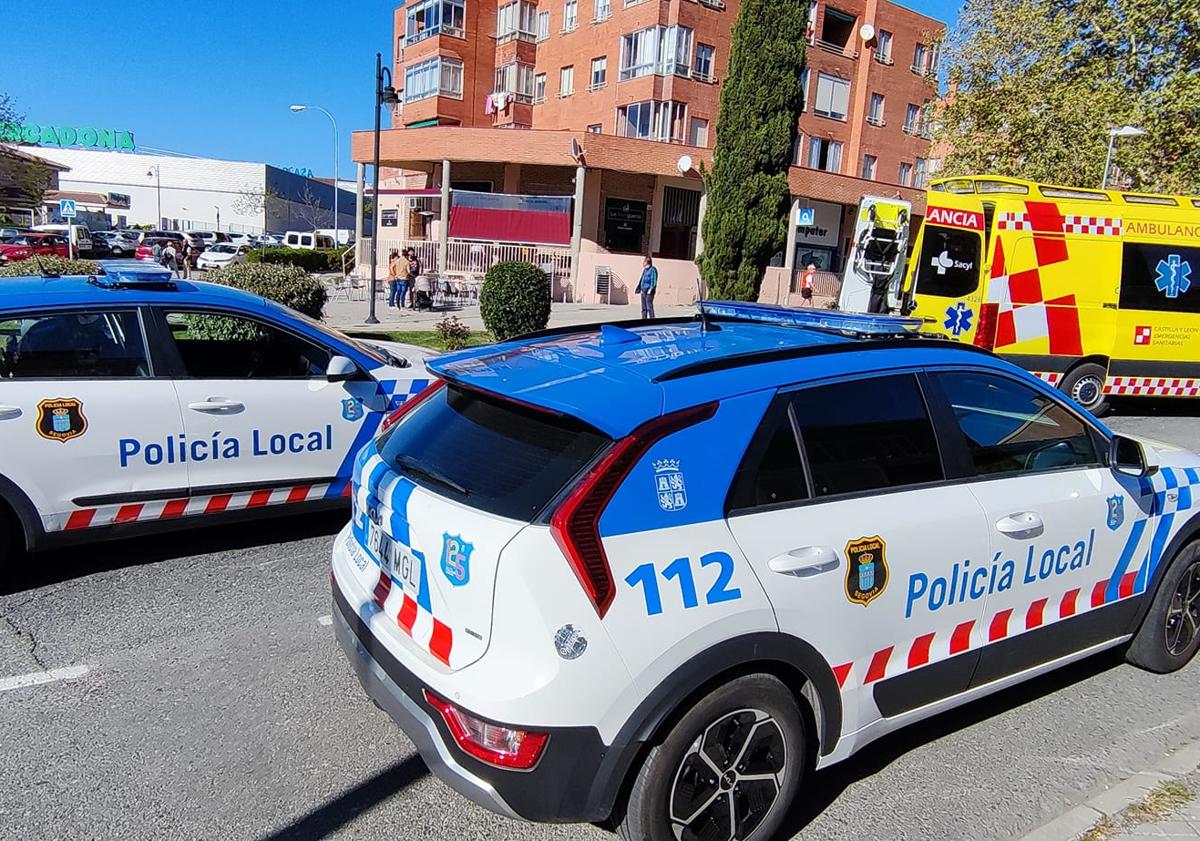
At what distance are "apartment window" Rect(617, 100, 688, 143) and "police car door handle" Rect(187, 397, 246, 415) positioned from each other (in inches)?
1154

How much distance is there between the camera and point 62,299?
4461mm

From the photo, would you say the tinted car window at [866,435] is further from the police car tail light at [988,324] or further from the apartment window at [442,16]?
the apartment window at [442,16]

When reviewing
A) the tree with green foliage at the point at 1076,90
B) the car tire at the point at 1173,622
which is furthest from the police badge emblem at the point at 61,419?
the tree with green foliage at the point at 1076,90

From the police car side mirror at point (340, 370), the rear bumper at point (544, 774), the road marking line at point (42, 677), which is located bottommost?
the road marking line at point (42, 677)

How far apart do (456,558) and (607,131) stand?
111 feet

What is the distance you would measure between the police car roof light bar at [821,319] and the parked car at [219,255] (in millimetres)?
36973

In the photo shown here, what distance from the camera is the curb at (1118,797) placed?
9.11 ft

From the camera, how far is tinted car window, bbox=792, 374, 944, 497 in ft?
8.80

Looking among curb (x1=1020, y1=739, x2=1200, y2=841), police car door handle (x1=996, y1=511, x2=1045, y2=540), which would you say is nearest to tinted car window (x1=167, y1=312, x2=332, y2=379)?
police car door handle (x1=996, y1=511, x2=1045, y2=540)

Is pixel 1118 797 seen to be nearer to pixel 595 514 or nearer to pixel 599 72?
pixel 595 514

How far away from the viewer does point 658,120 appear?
106 ft

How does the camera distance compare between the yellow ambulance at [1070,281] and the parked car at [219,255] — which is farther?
the parked car at [219,255]

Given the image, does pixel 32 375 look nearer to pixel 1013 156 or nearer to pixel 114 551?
pixel 114 551

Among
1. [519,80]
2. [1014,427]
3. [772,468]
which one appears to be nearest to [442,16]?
[519,80]
